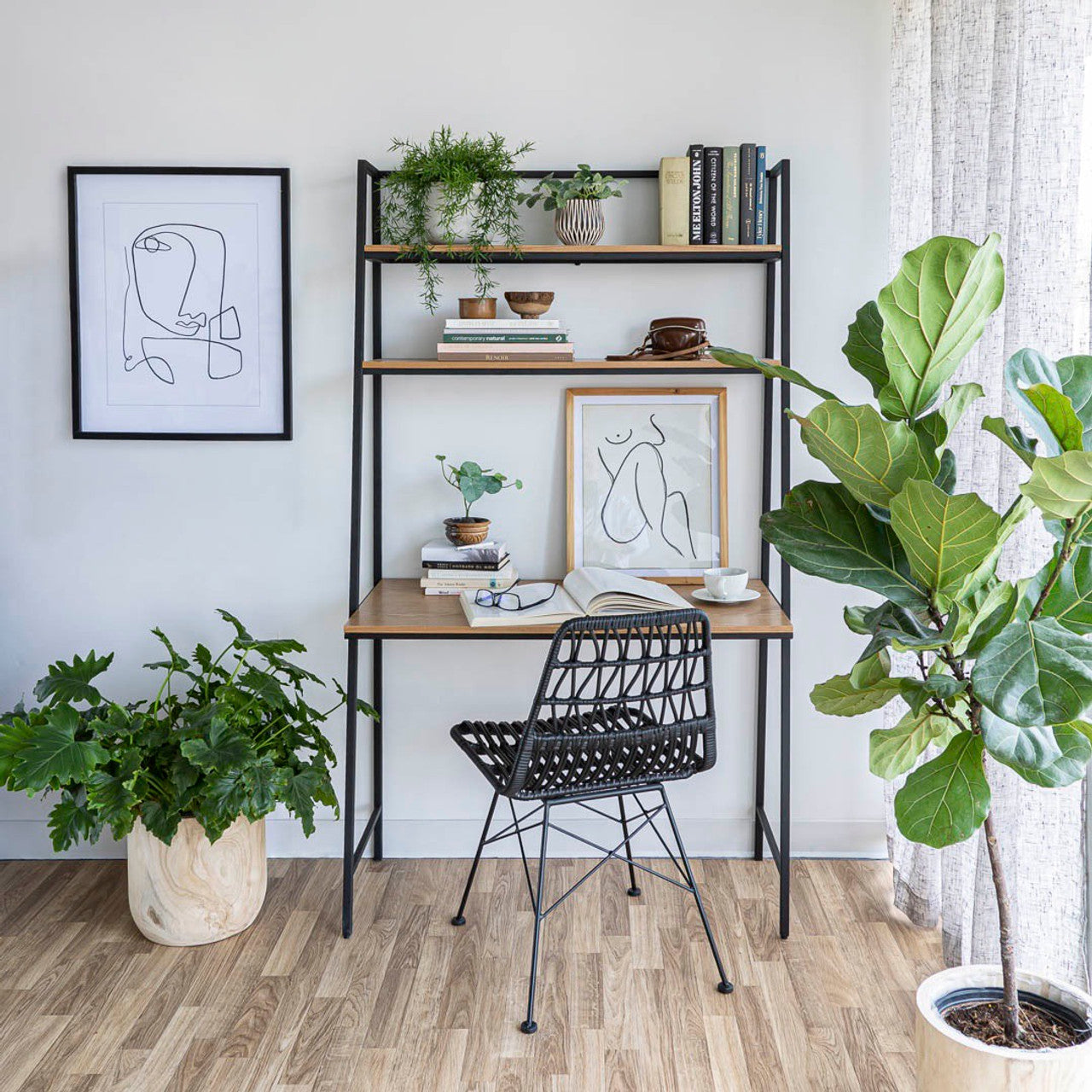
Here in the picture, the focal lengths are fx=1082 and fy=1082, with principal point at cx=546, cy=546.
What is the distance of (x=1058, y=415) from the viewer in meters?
1.37

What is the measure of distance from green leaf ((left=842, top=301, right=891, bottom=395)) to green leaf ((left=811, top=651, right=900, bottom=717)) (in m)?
0.42

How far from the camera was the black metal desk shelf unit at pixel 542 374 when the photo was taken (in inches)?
99.8

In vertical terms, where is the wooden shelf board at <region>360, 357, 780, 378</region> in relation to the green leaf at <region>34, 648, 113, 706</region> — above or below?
above

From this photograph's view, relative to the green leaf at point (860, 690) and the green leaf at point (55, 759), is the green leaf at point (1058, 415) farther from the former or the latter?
the green leaf at point (55, 759)

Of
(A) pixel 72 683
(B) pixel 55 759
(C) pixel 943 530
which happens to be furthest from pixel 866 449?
(A) pixel 72 683

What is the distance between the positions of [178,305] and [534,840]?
1706mm

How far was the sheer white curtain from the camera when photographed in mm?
1973

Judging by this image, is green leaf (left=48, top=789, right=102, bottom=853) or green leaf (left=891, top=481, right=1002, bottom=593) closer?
green leaf (left=891, top=481, right=1002, bottom=593)

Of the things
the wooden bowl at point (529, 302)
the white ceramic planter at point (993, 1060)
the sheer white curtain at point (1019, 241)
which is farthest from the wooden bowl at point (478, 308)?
the white ceramic planter at point (993, 1060)

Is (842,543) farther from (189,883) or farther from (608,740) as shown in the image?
(189,883)

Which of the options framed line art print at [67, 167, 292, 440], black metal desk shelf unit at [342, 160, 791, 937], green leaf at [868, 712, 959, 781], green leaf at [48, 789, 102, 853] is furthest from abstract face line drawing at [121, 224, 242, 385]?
green leaf at [868, 712, 959, 781]

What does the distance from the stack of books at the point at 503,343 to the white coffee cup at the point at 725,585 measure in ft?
2.08

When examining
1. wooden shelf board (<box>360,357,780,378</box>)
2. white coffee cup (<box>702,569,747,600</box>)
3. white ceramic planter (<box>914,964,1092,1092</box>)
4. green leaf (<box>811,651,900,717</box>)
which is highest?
wooden shelf board (<box>360,357,780,378</box>)

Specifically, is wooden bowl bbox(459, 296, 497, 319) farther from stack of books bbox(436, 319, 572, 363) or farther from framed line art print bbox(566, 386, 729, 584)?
framed line art print bbox(566, 386, 729, 584)
